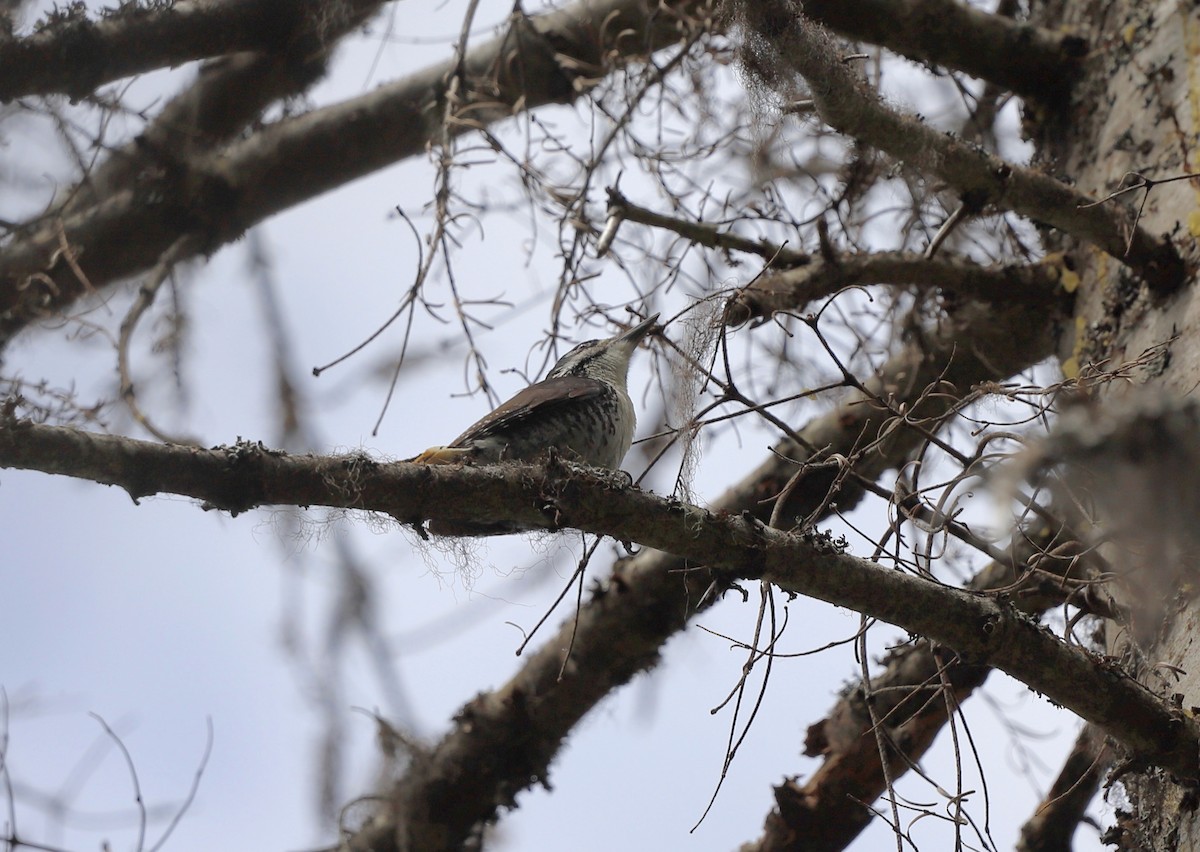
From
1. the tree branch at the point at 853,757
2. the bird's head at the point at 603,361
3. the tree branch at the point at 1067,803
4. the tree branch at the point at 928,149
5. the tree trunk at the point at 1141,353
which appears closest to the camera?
the tree trunk at the point at 1141,353

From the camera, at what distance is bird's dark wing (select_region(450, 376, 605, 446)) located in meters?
2.98

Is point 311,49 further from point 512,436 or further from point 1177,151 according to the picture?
point 1177,151

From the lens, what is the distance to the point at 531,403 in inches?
119

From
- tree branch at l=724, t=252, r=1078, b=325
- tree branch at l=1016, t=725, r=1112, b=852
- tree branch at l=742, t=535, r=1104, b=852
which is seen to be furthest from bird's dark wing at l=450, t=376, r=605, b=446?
tree branch at l=1016, t=725, r=1112, b=852

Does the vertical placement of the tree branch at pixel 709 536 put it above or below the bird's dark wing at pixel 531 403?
below

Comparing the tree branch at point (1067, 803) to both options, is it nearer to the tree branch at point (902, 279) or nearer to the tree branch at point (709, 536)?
the tree branch at point (709, 536)

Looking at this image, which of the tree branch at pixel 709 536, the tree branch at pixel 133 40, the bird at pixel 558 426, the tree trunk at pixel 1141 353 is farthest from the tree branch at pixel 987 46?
the tree branch at pixel 709 536

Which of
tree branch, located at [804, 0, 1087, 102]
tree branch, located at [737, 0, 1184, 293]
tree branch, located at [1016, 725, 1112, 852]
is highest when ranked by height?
tree branch, located at [804, 0, 1087, 102]

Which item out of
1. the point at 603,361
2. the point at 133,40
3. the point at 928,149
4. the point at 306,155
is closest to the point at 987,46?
the point at 928,149

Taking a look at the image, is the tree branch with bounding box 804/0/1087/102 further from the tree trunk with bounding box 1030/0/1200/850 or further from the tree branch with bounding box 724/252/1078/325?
the tree branch with bounding box 724/252/1078/325

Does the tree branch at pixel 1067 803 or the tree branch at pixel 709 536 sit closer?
the tree branch at pixel 709 536

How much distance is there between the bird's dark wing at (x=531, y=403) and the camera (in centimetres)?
298

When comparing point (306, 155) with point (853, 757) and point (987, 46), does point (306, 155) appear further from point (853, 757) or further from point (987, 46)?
point (853, 757)

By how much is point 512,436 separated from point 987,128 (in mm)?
2292
